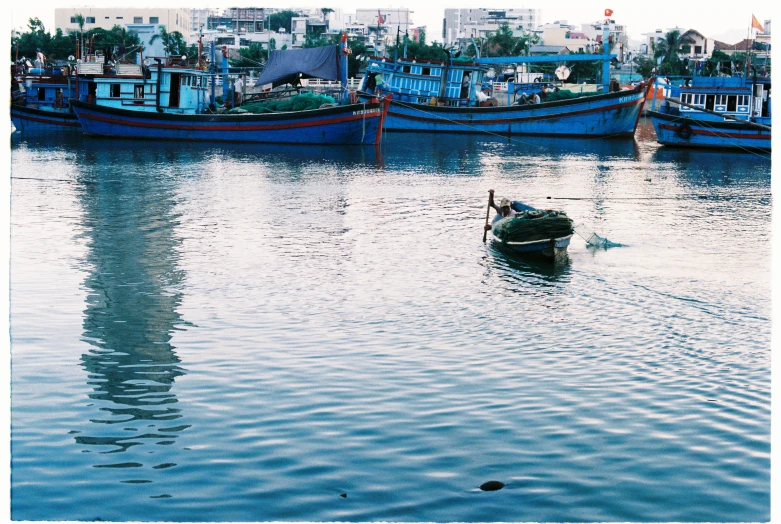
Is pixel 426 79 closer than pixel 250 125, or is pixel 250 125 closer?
pixel 250 125

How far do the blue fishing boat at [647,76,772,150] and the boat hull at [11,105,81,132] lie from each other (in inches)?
1314

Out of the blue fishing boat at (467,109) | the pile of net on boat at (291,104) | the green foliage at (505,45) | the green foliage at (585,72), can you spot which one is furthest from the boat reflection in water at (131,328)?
the green foliage at (505,45)

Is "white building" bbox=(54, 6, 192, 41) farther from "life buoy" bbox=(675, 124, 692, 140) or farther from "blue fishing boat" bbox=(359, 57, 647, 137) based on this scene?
"life buoy" bbox=(675, 124, 692, 140)

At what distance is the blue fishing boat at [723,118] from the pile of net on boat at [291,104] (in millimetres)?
18264

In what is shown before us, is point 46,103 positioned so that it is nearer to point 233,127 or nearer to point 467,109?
point 233,127

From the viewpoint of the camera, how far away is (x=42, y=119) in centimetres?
5925

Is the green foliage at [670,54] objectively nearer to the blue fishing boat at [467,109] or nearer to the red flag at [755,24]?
the blue fishing boat at [467,109]

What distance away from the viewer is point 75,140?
51.9 meters

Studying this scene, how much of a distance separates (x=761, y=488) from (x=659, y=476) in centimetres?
92

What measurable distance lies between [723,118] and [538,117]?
42.0 feet

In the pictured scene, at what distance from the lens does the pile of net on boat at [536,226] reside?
20953 mm

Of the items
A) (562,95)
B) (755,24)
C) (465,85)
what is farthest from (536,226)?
(562,95)

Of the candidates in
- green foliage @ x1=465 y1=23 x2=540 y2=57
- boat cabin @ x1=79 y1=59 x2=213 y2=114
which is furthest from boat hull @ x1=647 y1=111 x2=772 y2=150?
green foliage @ x1=465 y1=23 x2=540 y2=57

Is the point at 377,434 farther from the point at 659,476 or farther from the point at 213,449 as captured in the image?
the point at 659,476
